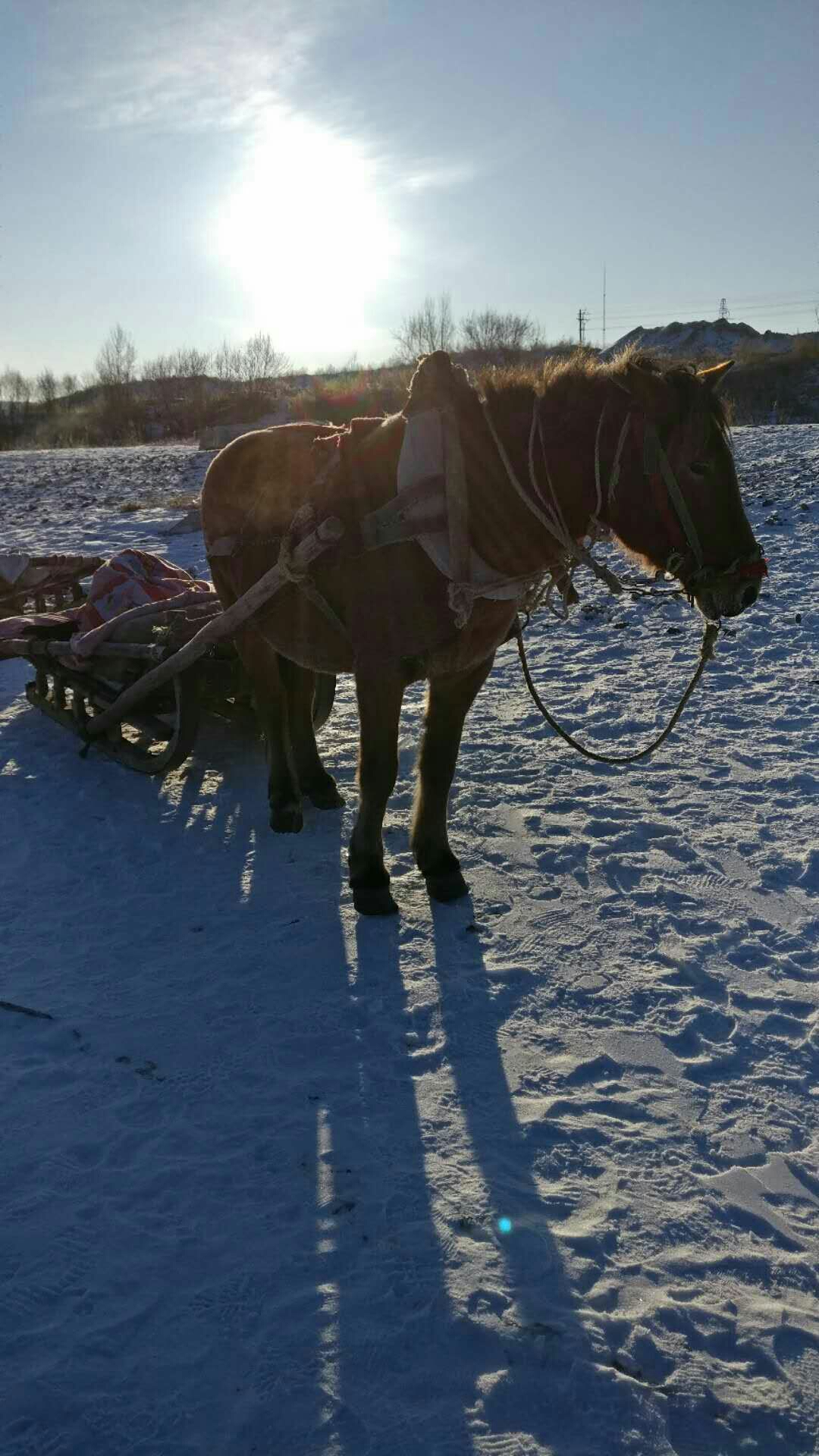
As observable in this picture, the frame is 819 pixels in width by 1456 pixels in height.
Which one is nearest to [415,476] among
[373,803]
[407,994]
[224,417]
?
[373,803]

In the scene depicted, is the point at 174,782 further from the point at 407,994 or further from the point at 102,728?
the point at 407,994

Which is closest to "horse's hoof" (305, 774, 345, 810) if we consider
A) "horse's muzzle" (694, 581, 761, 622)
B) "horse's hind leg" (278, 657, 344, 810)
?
"horse's hind leg" (278, 657, 344, 810)

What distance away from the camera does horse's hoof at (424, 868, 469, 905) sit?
3828mm

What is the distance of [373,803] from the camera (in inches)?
145

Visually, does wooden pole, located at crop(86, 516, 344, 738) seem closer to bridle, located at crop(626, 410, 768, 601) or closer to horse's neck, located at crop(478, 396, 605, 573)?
horse's neck, located at crop(478, 396, 605, 573)

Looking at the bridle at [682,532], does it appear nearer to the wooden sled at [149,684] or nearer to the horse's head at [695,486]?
the horse's head at [695,486]

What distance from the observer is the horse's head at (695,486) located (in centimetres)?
282

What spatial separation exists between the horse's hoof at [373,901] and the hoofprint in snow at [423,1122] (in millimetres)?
72

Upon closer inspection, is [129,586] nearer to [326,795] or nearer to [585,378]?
[326,795]

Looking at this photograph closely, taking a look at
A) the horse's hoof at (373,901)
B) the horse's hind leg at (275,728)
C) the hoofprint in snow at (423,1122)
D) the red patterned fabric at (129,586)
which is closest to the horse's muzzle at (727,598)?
the hoofprint in snow at (423,1122)

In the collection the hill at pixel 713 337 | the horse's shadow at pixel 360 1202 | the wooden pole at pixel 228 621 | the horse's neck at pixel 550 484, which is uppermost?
the hill at pixel 713 337

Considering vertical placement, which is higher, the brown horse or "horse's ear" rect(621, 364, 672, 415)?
"horse's ear" rect(621, 364, 672, 415)

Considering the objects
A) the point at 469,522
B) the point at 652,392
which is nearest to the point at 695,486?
the point at 652,392

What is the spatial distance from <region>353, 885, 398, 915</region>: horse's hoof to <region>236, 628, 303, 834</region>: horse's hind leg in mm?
900
